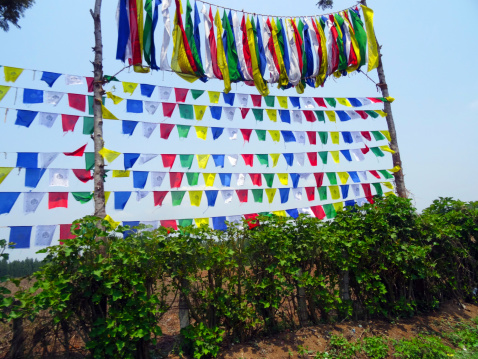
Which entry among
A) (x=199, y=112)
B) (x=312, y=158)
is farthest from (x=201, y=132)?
(x=312, y=158)

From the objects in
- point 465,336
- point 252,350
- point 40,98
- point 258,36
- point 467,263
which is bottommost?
point 465,336

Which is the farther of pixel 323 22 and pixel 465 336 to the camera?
pixel 323 22

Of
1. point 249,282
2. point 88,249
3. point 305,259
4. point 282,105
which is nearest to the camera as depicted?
point 88,249

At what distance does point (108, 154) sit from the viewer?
571 centimetres

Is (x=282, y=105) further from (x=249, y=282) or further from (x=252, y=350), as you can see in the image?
(x=252, y=350)

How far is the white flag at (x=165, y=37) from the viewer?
6.79 metres

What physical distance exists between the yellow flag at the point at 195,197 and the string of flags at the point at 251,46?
8.30 ft

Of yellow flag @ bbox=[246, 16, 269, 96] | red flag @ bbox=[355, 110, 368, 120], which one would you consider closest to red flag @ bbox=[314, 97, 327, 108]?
red flag @ bbox=[355, 110, 368, 120]

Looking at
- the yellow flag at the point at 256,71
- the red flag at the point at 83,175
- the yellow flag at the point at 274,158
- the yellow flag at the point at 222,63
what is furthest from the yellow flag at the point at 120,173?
the yellow flag at the point at 256,71

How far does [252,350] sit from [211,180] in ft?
11.1

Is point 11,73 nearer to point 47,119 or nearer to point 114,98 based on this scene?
point 47,119

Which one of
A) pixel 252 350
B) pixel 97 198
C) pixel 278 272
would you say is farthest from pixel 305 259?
pixel 97 198

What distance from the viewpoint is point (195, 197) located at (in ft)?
21.4

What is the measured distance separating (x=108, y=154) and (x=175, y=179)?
1.35 meters
